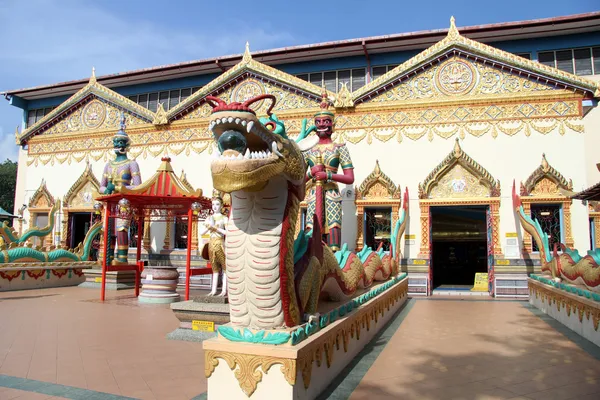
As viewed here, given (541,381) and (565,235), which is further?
(565,235)

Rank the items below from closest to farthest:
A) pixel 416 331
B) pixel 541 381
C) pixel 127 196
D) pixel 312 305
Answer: pixel 312 305
pixel 541 381
pixel 416 331
pixel 127 196

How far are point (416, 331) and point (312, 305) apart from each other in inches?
130

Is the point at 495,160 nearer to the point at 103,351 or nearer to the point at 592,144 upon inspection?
the point at 592,144

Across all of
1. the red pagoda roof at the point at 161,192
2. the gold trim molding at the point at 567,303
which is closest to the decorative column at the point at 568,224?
the gold trim molding at the point at 567,303

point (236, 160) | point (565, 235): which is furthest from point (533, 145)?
point (236, 160)

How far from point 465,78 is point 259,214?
31.9ft

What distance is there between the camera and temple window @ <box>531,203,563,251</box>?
10.6 meters

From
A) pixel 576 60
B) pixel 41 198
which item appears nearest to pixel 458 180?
pixel 576 60

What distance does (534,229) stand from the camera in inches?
375

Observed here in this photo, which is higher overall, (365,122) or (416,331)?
(365,122)

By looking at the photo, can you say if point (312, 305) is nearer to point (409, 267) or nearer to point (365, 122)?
point (409, 267)

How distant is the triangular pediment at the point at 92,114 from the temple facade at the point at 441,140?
0.36 feet

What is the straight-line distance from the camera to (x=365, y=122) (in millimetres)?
11914

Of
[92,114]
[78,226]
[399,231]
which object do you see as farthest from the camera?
[78,226]
